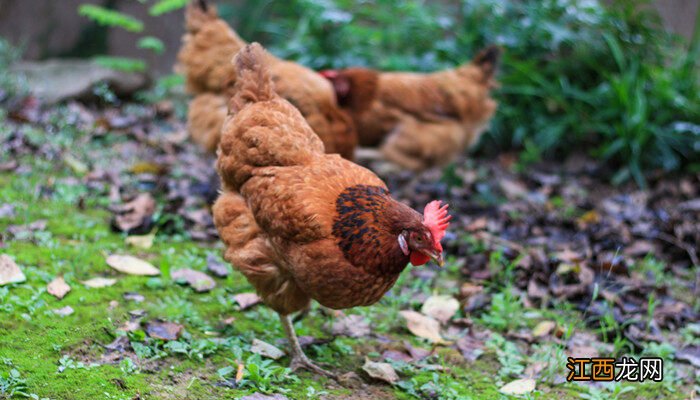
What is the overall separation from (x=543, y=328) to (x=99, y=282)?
8.32ft

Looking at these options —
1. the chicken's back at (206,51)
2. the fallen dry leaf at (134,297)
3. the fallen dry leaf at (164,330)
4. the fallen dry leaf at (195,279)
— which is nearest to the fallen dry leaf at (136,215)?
the fallen dry leaf at (195,279)

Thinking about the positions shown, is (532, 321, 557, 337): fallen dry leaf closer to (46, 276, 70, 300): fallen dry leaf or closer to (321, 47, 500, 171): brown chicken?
(46, 276, 70, 300): fallen dry leaf

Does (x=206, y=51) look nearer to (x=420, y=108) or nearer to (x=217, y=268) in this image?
(x=420, y=108)

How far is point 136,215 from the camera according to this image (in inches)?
173

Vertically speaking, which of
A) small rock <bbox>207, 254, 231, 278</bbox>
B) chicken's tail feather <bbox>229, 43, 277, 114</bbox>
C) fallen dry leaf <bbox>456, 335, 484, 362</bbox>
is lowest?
fallen dry leaf <bbox>456, 335, 484, 362</bbox>

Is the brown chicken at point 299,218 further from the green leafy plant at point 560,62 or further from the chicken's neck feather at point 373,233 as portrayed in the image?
the green leafy plant at point 560,62

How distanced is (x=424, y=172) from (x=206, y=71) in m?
2.65

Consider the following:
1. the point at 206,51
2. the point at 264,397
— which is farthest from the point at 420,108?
the point at 264,397

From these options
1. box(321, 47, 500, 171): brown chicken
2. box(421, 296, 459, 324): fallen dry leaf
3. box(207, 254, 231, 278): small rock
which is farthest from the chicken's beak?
box(321, 47, 500, 171): brown chicken

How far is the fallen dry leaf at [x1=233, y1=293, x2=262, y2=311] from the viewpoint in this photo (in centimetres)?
360

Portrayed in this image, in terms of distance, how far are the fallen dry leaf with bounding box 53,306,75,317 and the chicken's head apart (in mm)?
1640

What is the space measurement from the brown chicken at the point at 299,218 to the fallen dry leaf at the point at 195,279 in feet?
1.58

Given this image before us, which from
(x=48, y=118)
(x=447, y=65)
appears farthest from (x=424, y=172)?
(x=48, y=118)

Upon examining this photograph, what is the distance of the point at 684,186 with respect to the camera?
267 inches
